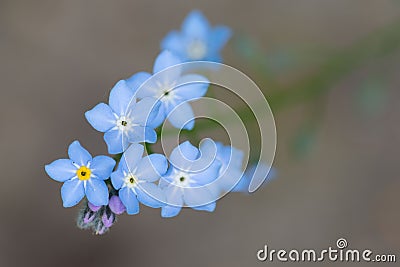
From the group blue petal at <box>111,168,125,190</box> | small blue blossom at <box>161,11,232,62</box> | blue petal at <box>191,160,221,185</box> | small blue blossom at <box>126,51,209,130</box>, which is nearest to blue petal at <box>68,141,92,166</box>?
blue petal at <box>111,168,125,190</box>

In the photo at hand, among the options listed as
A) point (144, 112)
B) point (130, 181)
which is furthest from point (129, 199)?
point (144, 112)

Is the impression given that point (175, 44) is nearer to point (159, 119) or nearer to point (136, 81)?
point (136, 81)

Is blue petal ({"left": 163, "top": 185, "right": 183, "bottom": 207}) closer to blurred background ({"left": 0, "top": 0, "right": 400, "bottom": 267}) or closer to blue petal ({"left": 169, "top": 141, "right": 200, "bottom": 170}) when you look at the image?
blue petal ({"left": 169, "top": 141, "right": 200, "bottom": 170})

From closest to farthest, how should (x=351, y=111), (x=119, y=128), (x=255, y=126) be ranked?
(x=119, y=128) < (x=255, y=126) < (x=351, y=111)

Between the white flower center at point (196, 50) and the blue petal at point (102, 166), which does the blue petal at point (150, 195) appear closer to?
the blue petal at point (102, 166)

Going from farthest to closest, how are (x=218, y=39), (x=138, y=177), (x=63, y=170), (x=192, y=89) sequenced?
(x=218, y=39)
(x=192, y=89)
(x=63, y=170)
(x=138, y=177)

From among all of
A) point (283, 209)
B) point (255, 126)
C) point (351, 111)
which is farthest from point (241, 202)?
point (255, 126)

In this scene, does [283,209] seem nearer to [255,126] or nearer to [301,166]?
[301,166]
